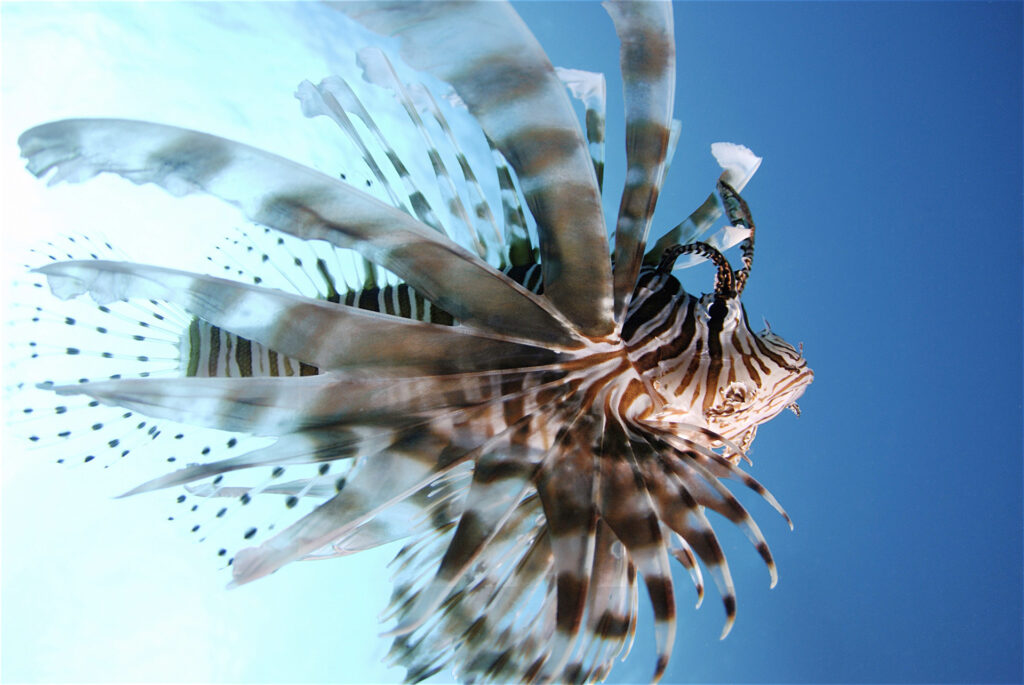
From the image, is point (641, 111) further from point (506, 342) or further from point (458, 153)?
point (458, 153)

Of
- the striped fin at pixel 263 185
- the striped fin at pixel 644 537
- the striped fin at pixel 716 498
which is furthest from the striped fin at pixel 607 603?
the striped fin at pixel 263 185

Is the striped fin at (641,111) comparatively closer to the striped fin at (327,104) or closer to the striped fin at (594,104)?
the striped fin at (594,104)

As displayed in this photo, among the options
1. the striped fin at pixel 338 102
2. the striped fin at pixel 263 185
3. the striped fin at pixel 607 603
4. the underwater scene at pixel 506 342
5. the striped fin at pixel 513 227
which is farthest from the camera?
the striped fin at pixel 513 227

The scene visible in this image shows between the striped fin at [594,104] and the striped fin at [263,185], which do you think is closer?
the striped fin at [263,185]

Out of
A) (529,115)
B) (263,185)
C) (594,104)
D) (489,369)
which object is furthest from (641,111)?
(263,185)

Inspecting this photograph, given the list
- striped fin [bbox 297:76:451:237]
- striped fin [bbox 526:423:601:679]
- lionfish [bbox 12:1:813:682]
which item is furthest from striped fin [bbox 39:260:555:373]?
striped fin [bbox 297:76:451:237]

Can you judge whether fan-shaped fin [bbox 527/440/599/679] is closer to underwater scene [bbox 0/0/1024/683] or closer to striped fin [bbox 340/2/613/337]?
underwater scene [bbox 0/0/1024/683]

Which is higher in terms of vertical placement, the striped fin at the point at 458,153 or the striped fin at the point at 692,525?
the striped fin at the point at 458,153
